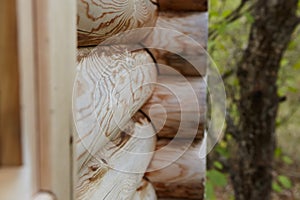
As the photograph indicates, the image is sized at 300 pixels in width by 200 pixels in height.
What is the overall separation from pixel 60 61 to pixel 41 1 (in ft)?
0.23

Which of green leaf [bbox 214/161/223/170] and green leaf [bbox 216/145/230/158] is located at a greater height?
green leaf [bbox 216/145/230/158]

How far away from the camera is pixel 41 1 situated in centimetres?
40

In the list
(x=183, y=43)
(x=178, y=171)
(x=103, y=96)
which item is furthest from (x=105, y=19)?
(x=178, y=171)

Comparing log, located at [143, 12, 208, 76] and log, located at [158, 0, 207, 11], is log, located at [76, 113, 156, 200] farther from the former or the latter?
log, located at [158, 0, 207, 11]

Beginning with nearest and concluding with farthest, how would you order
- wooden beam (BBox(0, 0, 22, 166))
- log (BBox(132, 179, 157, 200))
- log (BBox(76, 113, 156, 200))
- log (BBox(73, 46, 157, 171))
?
wooden beam (BBox(0, 0, 22, 166)), log (BBox(73, 46, 157, 171)), log (BBox(76, 113, 156, 200)), log (BBox(132, 179, 157, 200))

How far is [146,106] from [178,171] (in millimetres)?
317

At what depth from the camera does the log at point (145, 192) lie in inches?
50.4

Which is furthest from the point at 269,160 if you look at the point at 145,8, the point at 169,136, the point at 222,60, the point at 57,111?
the point at 57,111

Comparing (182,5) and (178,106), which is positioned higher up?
(182,5)

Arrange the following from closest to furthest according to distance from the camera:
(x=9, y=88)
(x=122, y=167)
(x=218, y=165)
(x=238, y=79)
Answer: (x=9, y=88)
(x=122, y=167)
(x=238, y=79)
(x=218, y=165)

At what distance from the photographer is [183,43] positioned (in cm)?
152

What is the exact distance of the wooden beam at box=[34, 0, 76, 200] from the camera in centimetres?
41

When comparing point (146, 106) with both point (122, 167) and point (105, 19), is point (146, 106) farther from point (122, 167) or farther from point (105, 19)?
point (105, 19)

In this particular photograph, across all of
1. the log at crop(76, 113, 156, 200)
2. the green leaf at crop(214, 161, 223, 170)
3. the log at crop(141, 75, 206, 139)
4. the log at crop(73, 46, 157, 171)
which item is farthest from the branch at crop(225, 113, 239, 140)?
the log at crop(73, 46, 157, 171)
